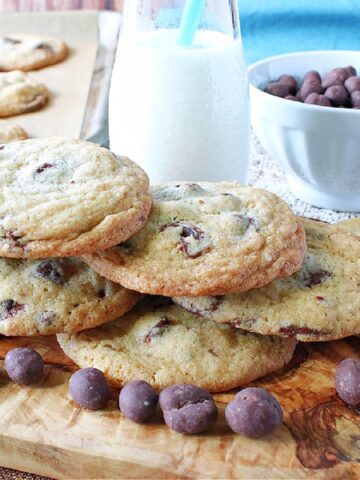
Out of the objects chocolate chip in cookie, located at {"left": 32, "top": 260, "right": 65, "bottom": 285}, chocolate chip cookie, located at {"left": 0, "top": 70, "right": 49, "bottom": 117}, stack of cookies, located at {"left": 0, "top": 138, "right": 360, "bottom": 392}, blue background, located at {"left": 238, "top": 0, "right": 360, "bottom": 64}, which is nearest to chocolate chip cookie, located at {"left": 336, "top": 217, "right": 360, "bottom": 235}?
stack of cookies, located at {"left": 0, "top": 138, "right": 360, "bottom": 392}

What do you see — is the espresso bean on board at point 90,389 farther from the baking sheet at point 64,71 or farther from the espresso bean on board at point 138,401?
the baking sheet at point 64,71

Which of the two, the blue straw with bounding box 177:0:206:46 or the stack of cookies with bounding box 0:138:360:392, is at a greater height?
the blue straw with bounding box 177:0:206:46

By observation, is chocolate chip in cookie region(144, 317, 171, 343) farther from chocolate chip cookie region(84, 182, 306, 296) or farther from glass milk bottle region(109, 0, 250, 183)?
glass milk bottle region(109, 0, 250, 183)

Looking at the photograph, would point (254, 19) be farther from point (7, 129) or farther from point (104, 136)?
point (7, 129)

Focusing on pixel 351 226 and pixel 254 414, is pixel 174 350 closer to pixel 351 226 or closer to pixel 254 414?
pixel 254 414

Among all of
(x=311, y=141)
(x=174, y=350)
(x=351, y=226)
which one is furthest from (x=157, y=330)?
(x=311, y=141)

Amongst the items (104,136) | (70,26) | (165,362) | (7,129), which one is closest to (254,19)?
(70,26)
